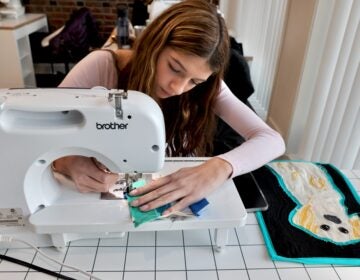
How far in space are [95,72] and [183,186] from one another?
0.47m

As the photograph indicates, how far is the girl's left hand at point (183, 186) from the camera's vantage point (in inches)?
28.4

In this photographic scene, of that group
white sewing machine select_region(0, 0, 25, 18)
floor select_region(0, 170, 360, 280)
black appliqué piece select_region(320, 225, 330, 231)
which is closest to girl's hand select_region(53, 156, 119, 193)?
Result: floor select_region(0, 170, 360, 280)

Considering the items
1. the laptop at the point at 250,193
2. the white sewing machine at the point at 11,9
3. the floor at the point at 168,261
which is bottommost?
the floor at the point at 168,261

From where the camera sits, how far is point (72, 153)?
2.17 ft

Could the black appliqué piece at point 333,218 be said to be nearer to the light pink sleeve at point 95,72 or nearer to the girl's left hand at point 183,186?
the girl's left hand at point 183,186

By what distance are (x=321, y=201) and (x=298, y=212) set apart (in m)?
0.08

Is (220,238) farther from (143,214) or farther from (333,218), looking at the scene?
(333,218)

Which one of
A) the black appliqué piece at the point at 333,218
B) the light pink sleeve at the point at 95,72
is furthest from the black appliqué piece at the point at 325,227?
the light pink sleeve at the point at 95,72

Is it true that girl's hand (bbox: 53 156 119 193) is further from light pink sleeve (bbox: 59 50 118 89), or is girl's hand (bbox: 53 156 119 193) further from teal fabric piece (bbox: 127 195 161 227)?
light pink sleeve (bbox: 59 50 118 89)

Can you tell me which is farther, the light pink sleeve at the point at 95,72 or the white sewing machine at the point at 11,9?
the white sewing machine at the point at 11,9

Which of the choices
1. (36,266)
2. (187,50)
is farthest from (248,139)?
(36,266)

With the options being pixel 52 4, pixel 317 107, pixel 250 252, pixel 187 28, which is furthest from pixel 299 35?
pixel 52 4

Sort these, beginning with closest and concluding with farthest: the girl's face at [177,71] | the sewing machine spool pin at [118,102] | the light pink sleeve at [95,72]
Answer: the sewing machine spool pin at [118,102]
the girl's face at [177,71]
the light pink sleeve at [95,72]

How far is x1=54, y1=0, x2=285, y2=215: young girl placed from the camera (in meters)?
0.75
